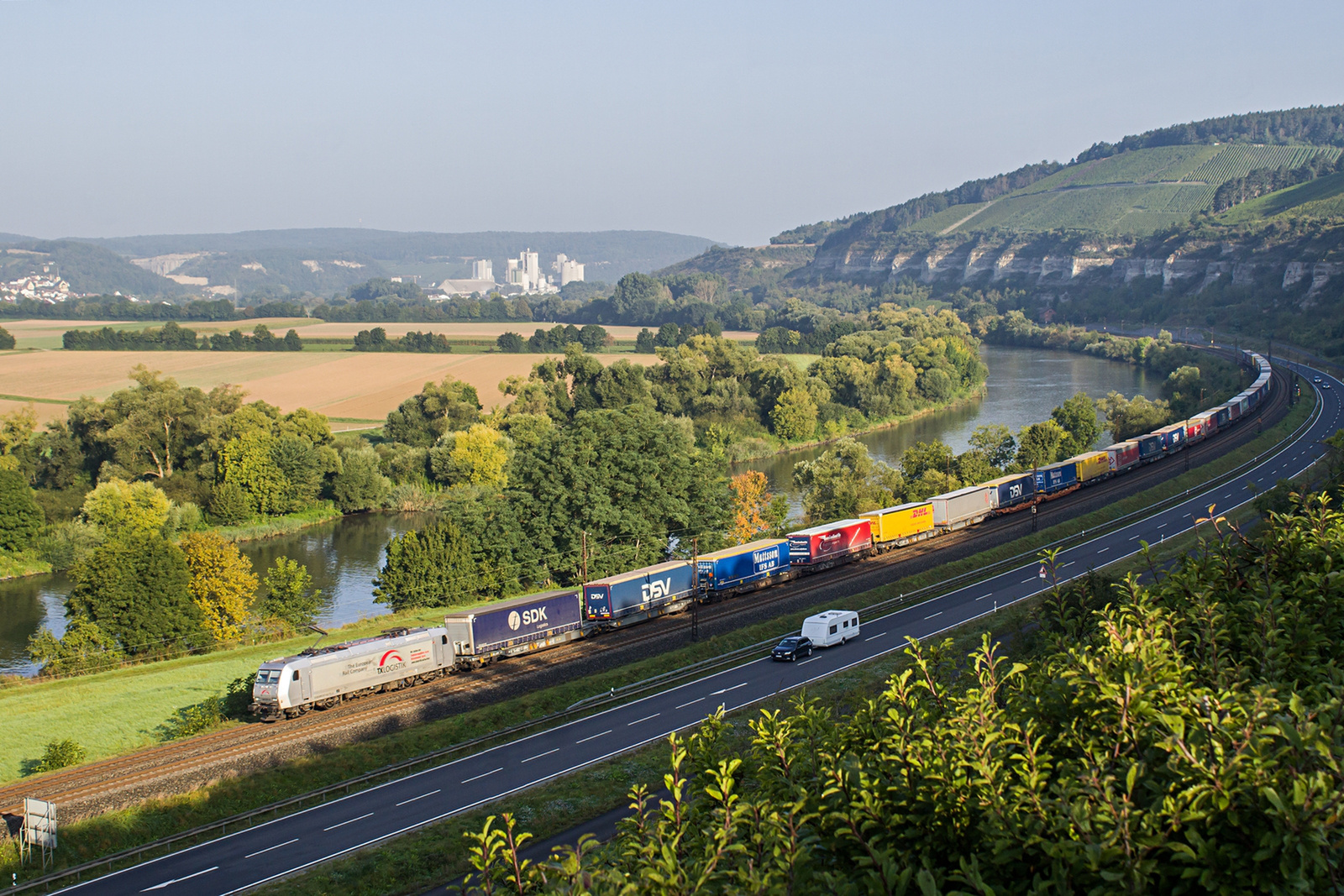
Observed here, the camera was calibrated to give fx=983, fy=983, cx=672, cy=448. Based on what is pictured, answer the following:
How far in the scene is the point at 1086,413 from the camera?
79.1 metres

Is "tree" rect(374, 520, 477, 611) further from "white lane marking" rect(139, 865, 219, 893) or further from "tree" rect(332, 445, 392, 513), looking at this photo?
"tree" rect(332, 445, 392, 513)

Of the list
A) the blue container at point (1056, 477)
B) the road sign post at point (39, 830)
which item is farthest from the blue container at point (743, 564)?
the road sign post at point (39, 830)

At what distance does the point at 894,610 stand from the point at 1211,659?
31.1m

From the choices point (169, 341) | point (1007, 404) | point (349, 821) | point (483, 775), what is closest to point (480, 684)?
point (483, 775)

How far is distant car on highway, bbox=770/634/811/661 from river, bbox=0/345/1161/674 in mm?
23545

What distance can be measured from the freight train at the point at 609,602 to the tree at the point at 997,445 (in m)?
9.81

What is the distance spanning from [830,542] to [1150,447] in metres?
33.2

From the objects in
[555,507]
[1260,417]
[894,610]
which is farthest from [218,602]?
[1260,417]

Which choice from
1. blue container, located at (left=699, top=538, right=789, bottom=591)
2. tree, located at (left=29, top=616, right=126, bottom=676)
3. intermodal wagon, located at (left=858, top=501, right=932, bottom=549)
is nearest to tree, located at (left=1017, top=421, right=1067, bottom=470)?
intermodal wagon, located at (left=858, top=501, right=932, bottom=549)

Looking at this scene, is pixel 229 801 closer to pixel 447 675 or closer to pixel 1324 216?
pixel 447 675

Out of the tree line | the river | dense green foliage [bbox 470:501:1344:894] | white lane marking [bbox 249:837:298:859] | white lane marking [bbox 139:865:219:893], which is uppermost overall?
the tree line

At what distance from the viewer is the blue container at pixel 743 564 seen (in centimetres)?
4191

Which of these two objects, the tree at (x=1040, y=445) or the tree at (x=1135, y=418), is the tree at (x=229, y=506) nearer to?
the tree at (x=1040, y=445)

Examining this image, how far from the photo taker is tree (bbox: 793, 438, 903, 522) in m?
61.0
